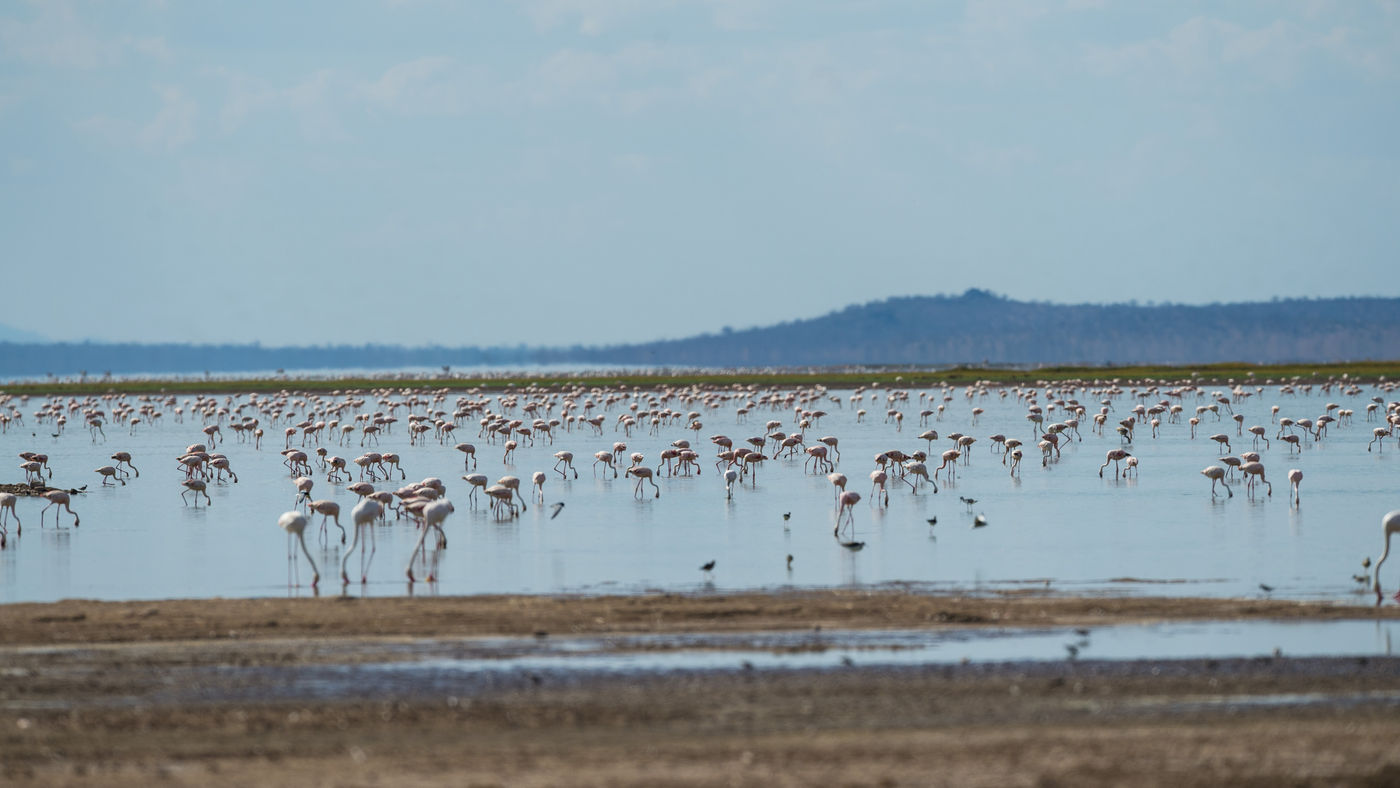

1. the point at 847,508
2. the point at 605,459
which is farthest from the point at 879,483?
the point at 605,459

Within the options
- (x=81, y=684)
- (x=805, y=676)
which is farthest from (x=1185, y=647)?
(x=81, y=684)

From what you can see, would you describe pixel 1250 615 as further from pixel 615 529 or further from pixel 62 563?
pixel 62 563

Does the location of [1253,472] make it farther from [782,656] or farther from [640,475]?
[782,656]

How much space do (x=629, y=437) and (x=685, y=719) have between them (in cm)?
3500

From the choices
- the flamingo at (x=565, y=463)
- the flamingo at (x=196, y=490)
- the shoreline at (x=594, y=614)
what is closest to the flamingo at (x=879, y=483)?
the flamingo at (x=565, y=463)

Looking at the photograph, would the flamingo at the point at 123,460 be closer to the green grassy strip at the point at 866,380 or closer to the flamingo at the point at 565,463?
the flamingo at the point at 565,463

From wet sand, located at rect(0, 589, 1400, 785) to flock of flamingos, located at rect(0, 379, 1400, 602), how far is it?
3.87 m

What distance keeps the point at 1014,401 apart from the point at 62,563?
53.6 metres

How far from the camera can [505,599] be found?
587 inches

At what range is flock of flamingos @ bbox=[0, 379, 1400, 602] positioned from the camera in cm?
2334

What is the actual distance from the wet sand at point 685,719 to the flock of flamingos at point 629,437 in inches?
152

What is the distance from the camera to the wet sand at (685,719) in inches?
342

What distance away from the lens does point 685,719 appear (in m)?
9.98

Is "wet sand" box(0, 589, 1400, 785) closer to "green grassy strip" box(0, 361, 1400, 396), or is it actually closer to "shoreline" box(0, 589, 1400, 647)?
"shoreline" box(0, 589, 1400, 647)
